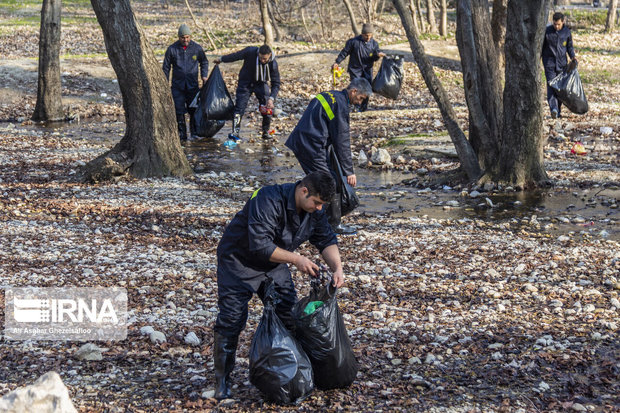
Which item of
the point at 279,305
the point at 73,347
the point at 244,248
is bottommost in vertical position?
the point at 73,347

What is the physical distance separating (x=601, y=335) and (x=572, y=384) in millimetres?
881

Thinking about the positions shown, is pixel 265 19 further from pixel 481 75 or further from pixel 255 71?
pixel 481 75

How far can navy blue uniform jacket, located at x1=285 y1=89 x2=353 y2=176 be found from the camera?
7539mm

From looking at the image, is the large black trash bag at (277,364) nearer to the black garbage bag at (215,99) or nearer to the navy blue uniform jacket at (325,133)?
the navy blue uniform jacket at (325,133)

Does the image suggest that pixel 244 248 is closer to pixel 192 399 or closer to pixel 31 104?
pixel 192 399

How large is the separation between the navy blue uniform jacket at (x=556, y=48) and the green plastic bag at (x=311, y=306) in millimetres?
11146

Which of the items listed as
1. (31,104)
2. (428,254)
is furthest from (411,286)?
(31,104)

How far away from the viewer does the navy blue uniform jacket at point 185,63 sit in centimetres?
1362

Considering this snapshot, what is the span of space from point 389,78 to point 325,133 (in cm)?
775

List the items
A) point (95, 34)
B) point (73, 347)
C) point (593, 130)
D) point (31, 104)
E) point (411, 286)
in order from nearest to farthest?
point (73, 347) → point (411, 286) → point (593, 130) → point (31, 104) → point (95, 34)

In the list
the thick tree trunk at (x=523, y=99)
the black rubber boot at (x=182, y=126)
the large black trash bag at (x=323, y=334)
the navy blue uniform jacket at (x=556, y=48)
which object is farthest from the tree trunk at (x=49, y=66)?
the large black trash bag at (x=323, y=334)

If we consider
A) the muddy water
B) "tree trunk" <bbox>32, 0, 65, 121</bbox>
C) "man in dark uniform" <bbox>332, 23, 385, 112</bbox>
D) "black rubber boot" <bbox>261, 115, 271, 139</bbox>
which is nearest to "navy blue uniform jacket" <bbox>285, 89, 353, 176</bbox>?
the muddy water

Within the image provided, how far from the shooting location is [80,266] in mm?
7160

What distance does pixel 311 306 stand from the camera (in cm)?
456
